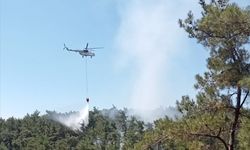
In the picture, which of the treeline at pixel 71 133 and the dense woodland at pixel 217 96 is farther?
the treeline at pixel 71 133

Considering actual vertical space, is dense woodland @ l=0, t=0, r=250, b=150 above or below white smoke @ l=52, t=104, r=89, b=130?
below

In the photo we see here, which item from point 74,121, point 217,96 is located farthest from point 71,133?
point 217,96

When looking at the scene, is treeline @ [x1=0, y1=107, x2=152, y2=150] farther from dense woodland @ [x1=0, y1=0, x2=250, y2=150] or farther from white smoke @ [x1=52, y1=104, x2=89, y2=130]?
dense woodland @ [x1=0, y1=0, x2=250, y2=150]

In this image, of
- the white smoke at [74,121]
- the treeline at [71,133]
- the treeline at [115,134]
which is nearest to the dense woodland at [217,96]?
the treeline at [115,134]

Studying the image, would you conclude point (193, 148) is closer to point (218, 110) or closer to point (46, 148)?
point (218, 110)

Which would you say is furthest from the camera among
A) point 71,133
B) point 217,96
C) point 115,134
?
point 71,133

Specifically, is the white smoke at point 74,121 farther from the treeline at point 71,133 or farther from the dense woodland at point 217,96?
the dense woodland at point 217,96

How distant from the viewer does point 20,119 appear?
9412 cm

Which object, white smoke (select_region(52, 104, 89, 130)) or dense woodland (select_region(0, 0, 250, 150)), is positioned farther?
white smoke (select_region(52, 104, 89, 130))

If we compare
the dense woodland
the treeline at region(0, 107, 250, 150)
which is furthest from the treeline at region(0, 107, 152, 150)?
the dense woodland

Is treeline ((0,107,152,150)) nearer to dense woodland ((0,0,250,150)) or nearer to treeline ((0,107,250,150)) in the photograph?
treeline ((0,107,250,150))

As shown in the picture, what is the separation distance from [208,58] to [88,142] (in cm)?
4807

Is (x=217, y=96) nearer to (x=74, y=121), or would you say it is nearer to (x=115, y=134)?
(x=115, y=134)

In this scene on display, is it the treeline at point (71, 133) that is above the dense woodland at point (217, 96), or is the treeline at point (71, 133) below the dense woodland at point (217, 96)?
above
